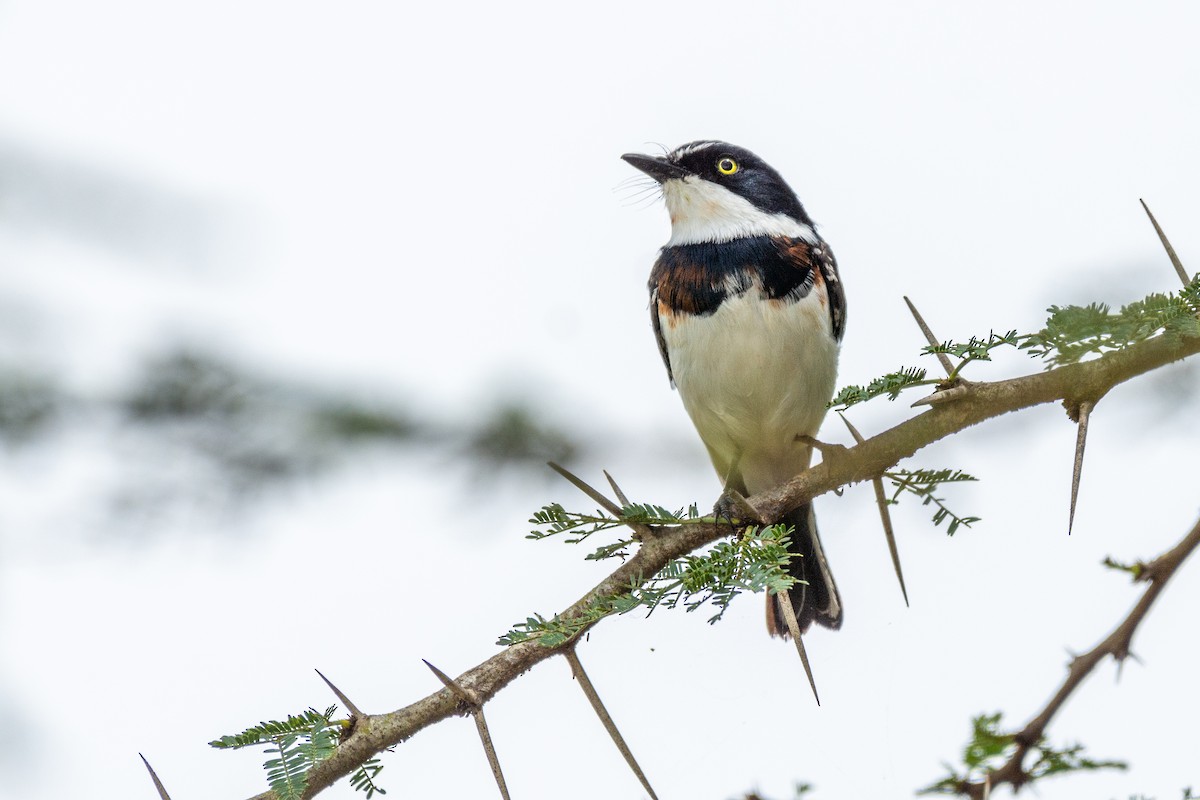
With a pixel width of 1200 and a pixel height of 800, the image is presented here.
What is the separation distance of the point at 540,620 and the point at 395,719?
0.40 meters

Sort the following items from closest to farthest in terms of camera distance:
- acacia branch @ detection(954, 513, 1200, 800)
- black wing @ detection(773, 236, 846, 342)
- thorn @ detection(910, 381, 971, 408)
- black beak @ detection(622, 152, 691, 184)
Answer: acacia branch @ detection(954, 513, 1200, 800), thorn @ detection(910, 381, 971, 408), black wing @ detection(773, 236, 846, 342), black beak @ detection(622, 152, 691, 184)

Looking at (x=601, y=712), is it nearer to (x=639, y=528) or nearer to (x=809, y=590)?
(x=639, y=528)

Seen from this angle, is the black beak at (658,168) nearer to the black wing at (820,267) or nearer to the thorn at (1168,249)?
the black wing at (820,267)

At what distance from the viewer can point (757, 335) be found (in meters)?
5.35

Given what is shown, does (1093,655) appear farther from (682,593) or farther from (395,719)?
(395,719)

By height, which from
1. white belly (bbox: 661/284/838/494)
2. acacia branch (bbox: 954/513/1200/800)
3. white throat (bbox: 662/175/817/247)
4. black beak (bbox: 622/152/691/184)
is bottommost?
acacia branch (bbox: 954/513/1200/800)

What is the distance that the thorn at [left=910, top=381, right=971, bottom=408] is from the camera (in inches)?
123

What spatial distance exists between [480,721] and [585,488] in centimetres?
58

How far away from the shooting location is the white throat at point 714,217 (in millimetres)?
5797

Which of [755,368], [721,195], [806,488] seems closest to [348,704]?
[806,488]

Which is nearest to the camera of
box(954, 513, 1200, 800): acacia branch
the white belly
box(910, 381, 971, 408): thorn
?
box(954, 513, 1200, 800): acacia branch

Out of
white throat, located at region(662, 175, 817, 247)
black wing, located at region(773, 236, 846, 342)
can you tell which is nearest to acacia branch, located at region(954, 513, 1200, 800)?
black wing, located at region(773, 236, 846, 342)

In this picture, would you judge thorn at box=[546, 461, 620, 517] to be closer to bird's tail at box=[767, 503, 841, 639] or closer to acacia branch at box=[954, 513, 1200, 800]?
acacia branch at box=[954, 513, 1200, 800]

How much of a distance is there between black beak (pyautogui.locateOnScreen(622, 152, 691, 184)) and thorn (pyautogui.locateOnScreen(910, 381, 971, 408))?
135 inches
